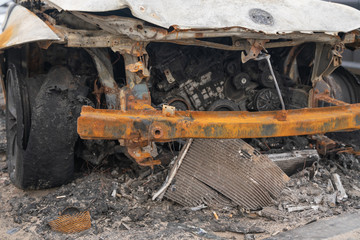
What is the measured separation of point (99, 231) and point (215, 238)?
0.83 metres

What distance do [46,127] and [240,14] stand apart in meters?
1.74

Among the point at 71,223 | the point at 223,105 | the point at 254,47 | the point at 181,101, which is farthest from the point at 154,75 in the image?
the point at 71,223

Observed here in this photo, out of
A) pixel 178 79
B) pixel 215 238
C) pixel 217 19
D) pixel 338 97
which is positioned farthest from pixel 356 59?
pixel 215 238

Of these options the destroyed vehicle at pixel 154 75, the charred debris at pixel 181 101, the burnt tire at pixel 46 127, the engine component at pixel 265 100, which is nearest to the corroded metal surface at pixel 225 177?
the charred debris at pixel 181 101

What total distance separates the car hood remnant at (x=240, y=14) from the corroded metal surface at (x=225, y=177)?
1041 millimetres

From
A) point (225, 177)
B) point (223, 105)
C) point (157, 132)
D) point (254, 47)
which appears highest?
point (254, 47)

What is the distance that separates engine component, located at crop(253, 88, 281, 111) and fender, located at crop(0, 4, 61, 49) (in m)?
2.04

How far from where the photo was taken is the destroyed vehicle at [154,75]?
280 centimetres

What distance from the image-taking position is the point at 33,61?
347 centimetres

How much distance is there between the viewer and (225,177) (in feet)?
11.0

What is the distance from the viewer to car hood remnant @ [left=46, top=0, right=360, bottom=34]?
2.78 metres

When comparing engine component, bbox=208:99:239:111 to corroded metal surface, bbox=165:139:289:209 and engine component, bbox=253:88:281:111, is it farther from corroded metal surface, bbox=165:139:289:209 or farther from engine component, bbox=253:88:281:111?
corroded metal surface, bbox=165:139:289:209

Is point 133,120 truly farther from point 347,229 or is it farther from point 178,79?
point 347,229

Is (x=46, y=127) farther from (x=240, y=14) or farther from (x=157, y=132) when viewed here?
(x=240, y=14)
